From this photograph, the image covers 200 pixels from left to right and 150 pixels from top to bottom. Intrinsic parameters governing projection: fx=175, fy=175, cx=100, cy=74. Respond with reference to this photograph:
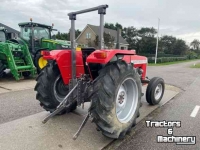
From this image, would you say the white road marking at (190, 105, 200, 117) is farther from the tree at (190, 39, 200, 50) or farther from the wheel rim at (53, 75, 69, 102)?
the tree at (190, 39, 200, 50)

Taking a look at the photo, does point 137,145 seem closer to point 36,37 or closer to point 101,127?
point 101,127

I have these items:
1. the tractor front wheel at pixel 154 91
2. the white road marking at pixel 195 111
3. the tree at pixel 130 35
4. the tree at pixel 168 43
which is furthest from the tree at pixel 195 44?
the tractor front wheel at pixel 154 91

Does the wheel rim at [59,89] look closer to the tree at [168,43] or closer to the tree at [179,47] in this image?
the tree at [168,43]

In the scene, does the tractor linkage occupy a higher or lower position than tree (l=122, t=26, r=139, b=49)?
lower

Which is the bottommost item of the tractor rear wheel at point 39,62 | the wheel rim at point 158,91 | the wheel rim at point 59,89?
the wheel rim at point 158,91

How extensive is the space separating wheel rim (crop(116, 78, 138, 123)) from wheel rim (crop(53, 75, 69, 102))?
1176 millimetres

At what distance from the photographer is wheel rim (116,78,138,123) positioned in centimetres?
293

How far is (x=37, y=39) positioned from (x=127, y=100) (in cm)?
741

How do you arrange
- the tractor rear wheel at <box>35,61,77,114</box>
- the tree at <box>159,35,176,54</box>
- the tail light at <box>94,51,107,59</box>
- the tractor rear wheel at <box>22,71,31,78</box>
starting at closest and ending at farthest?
the tail light at <box>94,51,107,59</box> < the tractor rear wheel at <box>35,61,77,114</box> < the tractor rear wheel at <box>22,71,31,78</box> < the tree at <box>159,35,176,54</box>

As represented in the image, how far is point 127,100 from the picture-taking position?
10.2ft

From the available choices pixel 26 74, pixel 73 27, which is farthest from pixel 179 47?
pixel 73 27

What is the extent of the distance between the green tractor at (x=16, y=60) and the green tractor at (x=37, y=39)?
78 cm

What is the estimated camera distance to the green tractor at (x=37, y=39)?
868 cm

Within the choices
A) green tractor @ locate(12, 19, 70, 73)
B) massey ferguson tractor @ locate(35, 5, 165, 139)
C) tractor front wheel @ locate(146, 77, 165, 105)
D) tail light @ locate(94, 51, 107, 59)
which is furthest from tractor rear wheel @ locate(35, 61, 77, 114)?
green tractor @ locate(12, 19, 70, 73)
